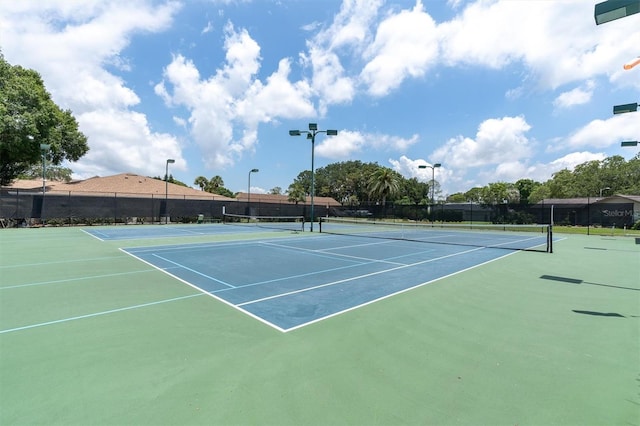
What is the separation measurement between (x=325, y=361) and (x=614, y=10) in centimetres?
592

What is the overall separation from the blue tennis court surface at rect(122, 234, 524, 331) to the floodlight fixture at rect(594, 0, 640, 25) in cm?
532

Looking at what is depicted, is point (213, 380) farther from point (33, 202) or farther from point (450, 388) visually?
point (33, 202)

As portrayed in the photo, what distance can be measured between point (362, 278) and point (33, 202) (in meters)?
29.5

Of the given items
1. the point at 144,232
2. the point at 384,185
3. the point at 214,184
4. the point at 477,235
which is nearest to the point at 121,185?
the point at 144,232

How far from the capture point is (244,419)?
2.42 meters

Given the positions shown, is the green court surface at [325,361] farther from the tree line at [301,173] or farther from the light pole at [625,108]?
the tree line at [301,173]

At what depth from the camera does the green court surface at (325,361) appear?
2537 mm

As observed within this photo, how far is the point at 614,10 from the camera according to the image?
13.5ft

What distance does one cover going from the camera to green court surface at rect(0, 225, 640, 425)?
2.54m

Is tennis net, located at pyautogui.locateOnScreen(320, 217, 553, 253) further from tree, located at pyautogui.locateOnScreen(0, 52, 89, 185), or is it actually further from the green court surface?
tree, located at pyautogui.locateOnScreen(0, 52, 89, 185)

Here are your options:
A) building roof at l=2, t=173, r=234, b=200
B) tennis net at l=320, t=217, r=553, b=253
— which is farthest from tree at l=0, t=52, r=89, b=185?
tennis net at l=320, t=217, r=553, b=253

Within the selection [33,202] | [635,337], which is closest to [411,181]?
[33,202]

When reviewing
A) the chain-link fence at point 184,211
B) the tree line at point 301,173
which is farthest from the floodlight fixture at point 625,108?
the tree line at point 301,173

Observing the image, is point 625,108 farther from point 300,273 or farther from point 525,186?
point 525,186
